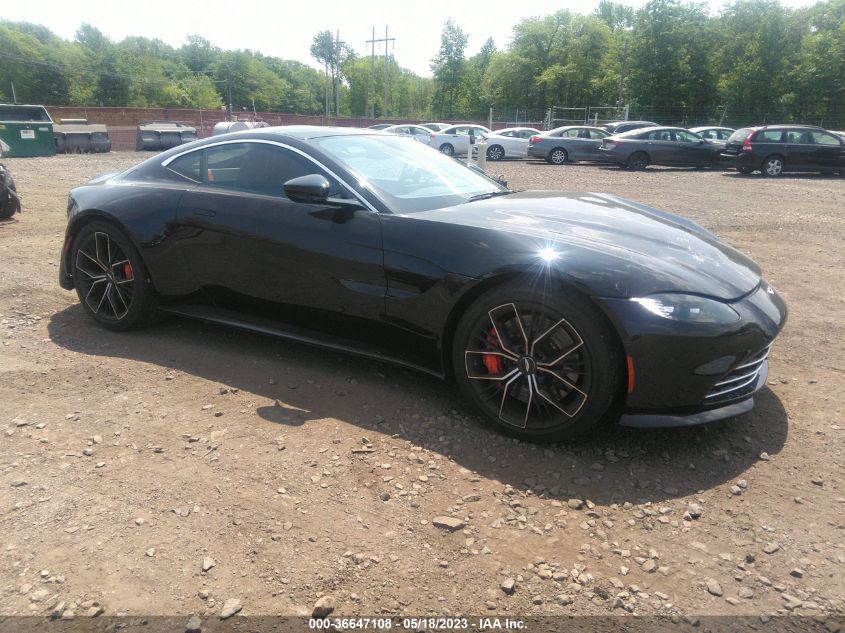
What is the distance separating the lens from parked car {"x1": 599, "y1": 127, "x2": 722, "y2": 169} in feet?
63.2

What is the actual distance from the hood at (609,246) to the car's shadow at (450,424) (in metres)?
0.72

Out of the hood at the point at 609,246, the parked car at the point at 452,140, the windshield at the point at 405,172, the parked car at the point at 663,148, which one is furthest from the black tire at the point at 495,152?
the hood at the point at 609,246

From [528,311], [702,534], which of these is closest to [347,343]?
[528,311]

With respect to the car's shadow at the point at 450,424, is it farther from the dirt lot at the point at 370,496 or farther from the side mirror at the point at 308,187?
the side mirror at the point at 308,187

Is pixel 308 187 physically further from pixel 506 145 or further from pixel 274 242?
pixel 506 145

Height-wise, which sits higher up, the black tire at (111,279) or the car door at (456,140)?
the car door at (456,140)

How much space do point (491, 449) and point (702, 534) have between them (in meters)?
0.93

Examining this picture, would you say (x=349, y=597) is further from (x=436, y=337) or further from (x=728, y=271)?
(x=728, y=271)

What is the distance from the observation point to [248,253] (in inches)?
139

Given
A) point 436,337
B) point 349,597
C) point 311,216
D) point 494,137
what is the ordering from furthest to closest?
point 494,137 → point 311,216 → point 436,337 → point 349,597

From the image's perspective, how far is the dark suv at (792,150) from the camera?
55.1 feet

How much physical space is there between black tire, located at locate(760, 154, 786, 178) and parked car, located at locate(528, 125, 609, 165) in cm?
562

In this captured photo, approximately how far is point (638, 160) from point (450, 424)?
1879 centimetres

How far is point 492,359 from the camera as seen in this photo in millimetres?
2871
